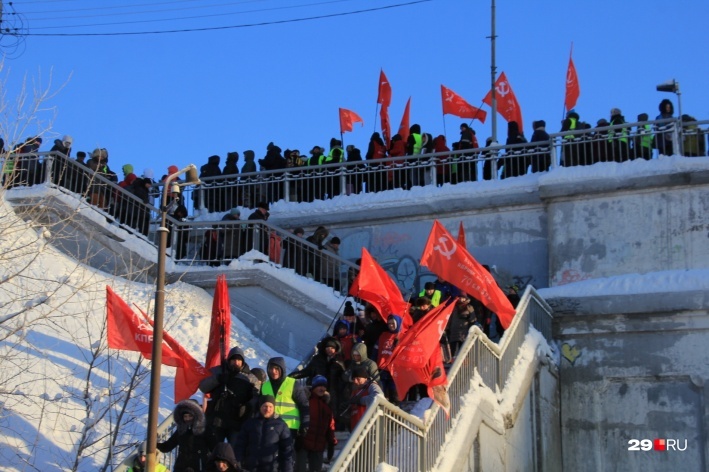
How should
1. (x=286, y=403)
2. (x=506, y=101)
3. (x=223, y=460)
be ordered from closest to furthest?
(x=223, y=460), (x=286, y=403), (x=506, y=101)

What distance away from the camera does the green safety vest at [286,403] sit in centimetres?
1423

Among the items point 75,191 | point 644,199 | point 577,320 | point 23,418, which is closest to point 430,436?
point 23,418

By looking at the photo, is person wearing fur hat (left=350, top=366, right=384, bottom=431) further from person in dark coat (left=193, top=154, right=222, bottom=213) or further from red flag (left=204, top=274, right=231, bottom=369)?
person in dark coat (left=193, top=154, right=222, bottom=213)

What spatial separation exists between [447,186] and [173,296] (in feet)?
19.2

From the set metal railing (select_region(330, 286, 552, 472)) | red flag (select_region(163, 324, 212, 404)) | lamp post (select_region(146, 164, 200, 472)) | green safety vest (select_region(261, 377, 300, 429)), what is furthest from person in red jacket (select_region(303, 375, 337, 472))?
red flag (select_region(163, 324, 212, 404))

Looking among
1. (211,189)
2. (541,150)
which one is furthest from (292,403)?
(211,189)

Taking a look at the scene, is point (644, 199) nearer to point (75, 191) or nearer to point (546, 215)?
point (546, 215)

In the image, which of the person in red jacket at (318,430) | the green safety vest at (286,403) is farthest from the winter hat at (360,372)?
the green safety vest at (286,403)

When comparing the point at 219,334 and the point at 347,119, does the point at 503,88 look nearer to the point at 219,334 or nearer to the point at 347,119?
the point at 347,119

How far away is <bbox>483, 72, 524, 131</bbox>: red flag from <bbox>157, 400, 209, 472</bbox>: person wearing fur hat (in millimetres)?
14716

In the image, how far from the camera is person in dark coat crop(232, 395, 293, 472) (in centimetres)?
1343

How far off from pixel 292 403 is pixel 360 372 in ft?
4.23

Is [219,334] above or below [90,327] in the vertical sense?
below

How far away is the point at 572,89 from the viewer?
83.5ft
